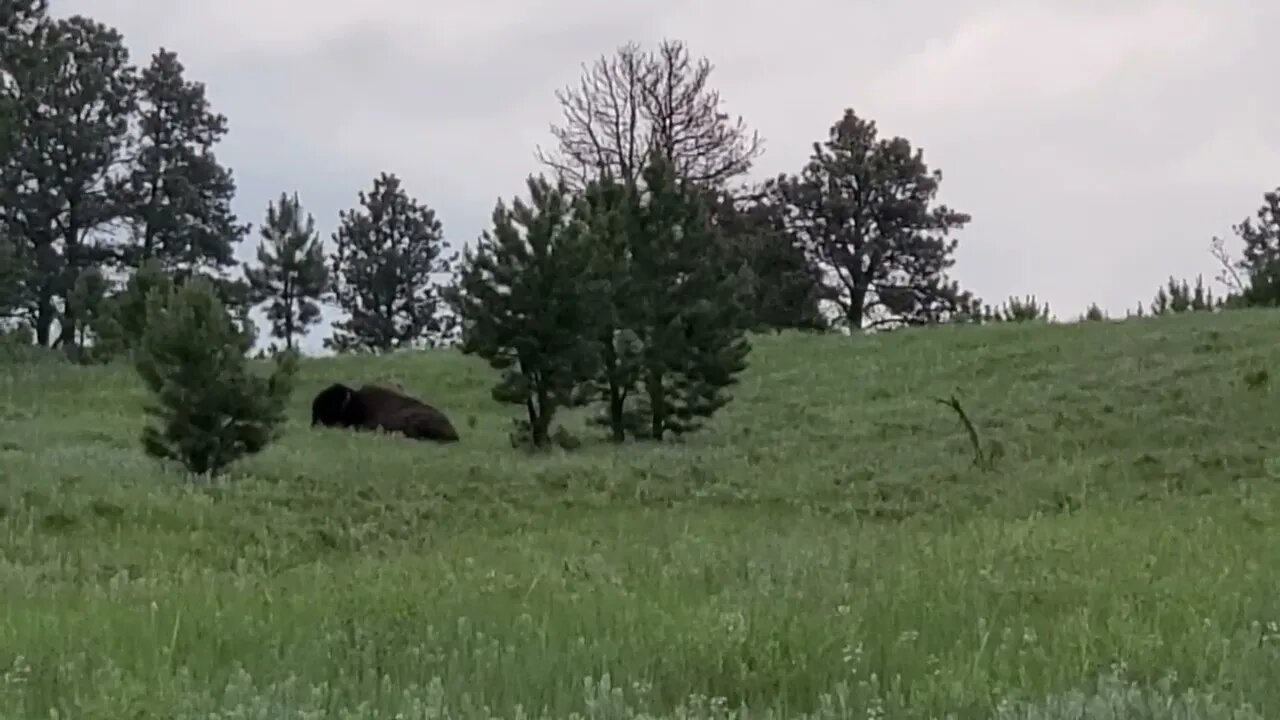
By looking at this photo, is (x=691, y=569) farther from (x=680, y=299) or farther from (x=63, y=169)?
(x=63, y=169)

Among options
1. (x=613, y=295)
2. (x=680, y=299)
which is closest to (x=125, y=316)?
(x=613, y=295)

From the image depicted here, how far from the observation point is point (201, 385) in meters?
15.1

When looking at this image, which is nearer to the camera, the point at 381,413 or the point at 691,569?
the point at 691,569

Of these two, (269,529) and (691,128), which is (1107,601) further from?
(691,128)

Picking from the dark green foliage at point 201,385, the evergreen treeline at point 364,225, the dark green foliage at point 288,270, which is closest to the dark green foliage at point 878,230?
the evergreen treeline at point 364,225

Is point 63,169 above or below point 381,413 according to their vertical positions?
above

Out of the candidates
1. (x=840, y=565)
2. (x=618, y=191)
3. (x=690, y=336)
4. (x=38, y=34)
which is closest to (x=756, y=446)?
(x=690, y=336)

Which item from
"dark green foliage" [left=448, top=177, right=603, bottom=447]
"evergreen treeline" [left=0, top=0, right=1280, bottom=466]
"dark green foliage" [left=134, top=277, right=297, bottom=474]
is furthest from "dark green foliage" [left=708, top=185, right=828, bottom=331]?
"dark green foliage" [left=134, top=277, right=297, bottom=474]

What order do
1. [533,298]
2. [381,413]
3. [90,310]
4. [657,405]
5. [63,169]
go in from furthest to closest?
[63,169] → [90,310] → [381,413] → [657,405] → [533,298]

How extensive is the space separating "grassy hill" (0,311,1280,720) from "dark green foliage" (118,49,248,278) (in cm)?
2955

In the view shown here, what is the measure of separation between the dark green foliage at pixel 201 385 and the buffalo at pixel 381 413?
644cm

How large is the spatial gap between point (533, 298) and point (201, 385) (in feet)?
19.4

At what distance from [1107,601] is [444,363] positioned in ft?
95.1

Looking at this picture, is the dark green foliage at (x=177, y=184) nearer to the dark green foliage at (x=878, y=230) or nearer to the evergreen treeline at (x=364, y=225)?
the evergreen treeline at (x=364, y=225)
